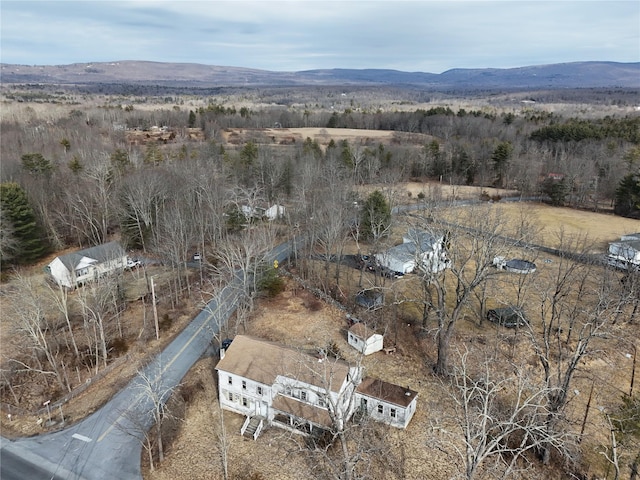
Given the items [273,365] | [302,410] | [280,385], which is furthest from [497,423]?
[273,365]

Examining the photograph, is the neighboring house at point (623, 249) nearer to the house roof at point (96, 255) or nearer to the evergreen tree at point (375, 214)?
the evergreen tree at point (375, 214)

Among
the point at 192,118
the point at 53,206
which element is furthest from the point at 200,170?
the point at 192,118

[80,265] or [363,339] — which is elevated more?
[363,339]

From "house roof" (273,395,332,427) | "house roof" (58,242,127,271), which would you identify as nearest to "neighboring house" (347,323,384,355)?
"house roof" (273,395,332,427)

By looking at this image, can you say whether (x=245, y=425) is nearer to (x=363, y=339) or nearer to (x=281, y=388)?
(x=281, y=388)

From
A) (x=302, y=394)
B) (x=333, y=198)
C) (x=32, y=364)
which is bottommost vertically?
(x=32, y=364)

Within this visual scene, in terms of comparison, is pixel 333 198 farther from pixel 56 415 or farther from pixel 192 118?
pixel 192 118
